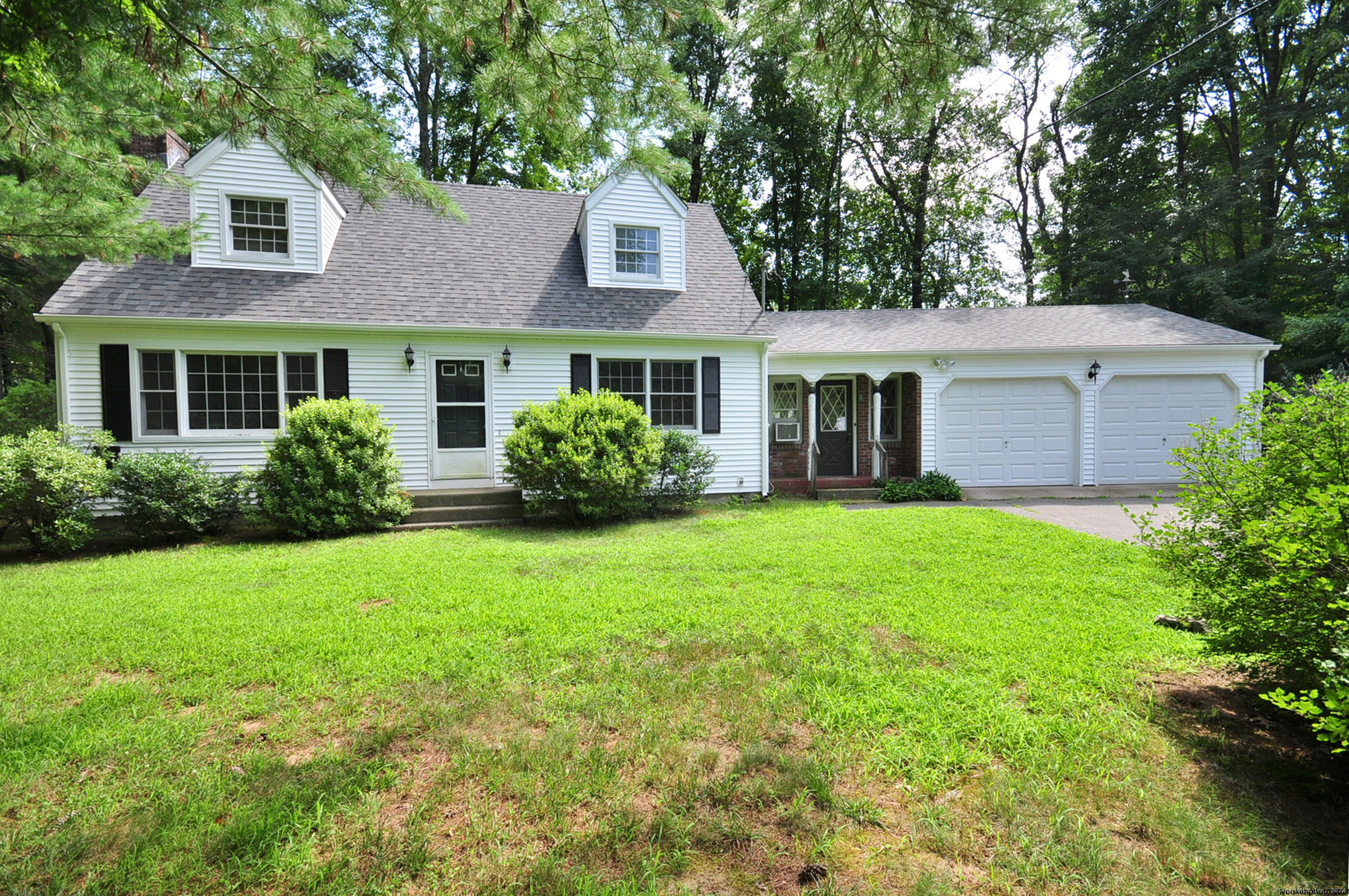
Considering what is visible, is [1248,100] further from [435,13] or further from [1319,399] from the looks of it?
[435,13]

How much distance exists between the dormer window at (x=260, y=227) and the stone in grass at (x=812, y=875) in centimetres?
1179

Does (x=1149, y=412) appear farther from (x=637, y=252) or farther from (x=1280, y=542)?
(x=1280, y=542)

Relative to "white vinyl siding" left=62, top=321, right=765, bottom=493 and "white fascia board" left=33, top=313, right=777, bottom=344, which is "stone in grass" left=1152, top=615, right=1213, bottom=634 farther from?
"white fascia board" left=33, top=313, right=777, bottom=344

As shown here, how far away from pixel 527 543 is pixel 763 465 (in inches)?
223

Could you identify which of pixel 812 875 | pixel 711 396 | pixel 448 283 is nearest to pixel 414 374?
pixel 448 283

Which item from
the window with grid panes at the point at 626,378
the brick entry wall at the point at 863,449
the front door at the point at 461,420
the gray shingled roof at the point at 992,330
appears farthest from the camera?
the brick entry wall at the point at 863,449

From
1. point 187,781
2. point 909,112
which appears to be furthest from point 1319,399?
point 187,781

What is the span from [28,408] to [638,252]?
13924mm

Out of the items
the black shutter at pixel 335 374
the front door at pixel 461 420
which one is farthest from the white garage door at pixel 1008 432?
the black shutter at pixel 335 374

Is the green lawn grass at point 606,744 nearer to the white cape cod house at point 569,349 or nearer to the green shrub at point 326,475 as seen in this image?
the green shrub at point 326,475

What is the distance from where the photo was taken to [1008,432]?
12.8 metres

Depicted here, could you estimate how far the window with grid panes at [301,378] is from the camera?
962 cm

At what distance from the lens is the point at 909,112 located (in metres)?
3.71

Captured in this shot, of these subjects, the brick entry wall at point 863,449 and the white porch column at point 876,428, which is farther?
Answer: the brick entry wall at point 863,449
